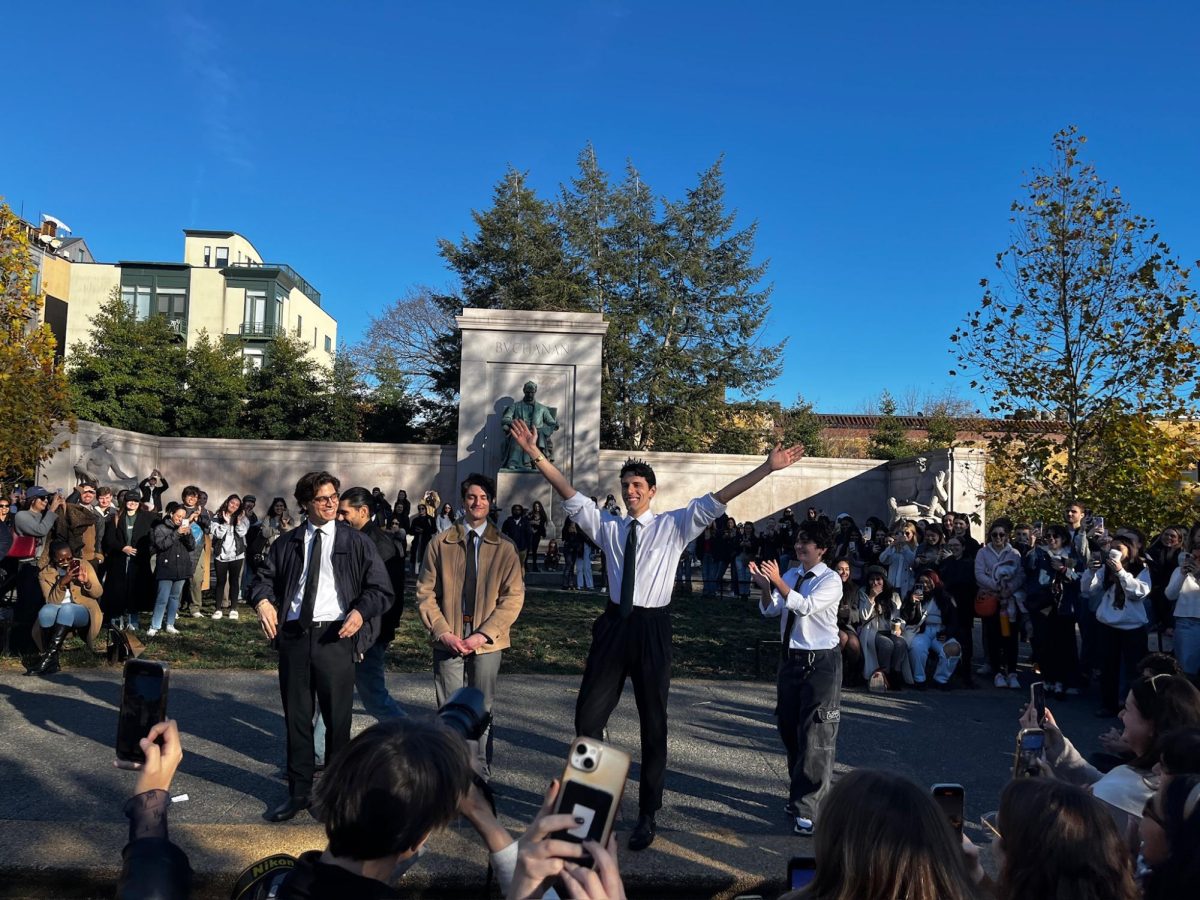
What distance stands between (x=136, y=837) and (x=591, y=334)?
23.1 metres

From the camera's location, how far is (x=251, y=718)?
23.1 ft

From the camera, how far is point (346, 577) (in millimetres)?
5273

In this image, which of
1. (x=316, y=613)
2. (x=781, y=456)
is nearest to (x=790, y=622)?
(x=781, y=456)

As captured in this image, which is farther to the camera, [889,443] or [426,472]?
[889,443]

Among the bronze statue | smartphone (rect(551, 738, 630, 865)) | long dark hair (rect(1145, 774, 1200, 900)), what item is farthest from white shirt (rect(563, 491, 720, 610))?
the bronze statue

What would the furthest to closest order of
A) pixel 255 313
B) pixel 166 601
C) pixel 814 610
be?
1. pixel 255 313
2. pixel 166 601
3. pixel 814 610

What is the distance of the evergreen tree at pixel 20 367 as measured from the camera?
16.8m

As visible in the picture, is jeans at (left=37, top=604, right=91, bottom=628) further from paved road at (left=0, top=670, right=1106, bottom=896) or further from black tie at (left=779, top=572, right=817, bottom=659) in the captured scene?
black tie at (left=779, top=572, right=817, bottom=659)

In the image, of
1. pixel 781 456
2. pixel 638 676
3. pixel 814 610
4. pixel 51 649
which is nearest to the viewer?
pixel 638 676

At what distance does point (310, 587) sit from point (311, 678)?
510mm

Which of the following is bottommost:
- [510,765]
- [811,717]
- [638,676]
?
[510,765]

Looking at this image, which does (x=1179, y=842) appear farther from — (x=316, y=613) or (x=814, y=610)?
(x=316, y=613)

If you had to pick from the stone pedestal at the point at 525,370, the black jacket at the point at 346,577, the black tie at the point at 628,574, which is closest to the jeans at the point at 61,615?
the black jacket at the point at 346,577

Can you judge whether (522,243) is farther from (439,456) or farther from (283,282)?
(283,282)
